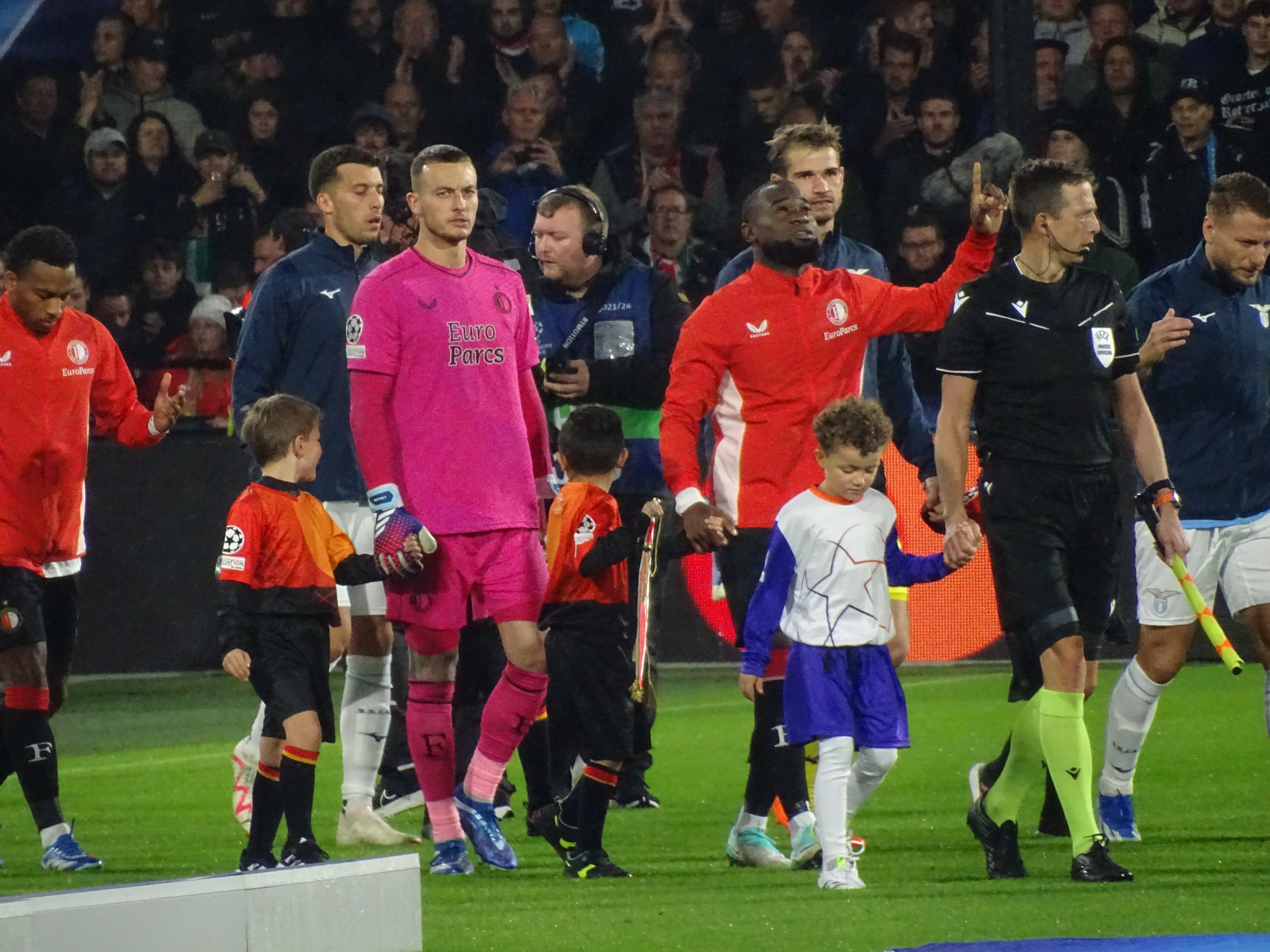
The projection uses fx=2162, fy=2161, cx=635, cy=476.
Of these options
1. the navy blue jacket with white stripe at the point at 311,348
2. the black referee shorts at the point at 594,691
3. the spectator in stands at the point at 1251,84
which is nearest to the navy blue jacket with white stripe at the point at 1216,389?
the black referee shorts at the point at 594,691

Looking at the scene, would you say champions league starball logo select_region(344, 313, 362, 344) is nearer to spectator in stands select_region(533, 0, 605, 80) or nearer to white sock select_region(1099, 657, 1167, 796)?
white sock select_region(1099, 657, 1167, 796)

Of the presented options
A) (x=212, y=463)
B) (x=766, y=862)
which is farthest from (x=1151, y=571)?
(x=212, y=463)

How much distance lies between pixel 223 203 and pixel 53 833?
7.85 m

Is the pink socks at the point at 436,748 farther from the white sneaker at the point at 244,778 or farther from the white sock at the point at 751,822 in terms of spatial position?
the white sneaker at the point at 244,778

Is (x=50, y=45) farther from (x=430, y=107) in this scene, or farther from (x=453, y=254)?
(x=453, y=254)

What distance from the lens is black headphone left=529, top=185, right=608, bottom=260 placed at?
7191 mm

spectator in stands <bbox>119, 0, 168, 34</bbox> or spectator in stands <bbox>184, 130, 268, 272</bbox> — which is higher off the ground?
spectator in stands <bbox>119, 0, 168, 34</bbox>

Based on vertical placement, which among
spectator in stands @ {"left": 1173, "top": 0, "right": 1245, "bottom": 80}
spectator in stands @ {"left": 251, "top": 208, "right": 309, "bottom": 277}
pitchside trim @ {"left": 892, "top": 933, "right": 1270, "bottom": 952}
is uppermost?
spectator in stands @ {"left": 1173, "top": 0, "right": 1245, "bottom": 80}

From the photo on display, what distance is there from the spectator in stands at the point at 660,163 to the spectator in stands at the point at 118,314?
306cm

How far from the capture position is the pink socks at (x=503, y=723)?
20.9 ft

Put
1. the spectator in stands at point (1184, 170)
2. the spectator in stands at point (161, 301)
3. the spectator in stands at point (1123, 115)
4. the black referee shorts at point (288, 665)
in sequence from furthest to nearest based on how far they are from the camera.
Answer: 1. the spectator in stands at point (161, 301)
2. the spectator in stands at point (1123, 115)
3. the spectator in stands at point (1184, 170)
4. the black referee shorts at point (288, 665)

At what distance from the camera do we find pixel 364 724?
6.97m

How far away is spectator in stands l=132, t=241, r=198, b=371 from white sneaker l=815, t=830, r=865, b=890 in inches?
340

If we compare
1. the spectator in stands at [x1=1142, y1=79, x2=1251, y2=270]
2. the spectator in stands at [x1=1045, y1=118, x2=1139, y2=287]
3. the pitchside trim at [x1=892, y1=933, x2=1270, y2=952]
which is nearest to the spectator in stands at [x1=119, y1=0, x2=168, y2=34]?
the spectator in stands at [x1=1045, y1=118, x2=1139, y2=287]
